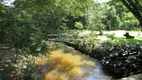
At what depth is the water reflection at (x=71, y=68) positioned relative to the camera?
42.2 feet

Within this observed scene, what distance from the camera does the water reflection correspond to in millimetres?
12875

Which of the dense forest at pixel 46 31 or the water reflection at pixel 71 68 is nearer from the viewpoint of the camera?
the dense forest at pixel 46 31

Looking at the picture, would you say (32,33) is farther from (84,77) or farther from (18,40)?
(84,77)

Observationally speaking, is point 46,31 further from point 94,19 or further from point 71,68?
point 94,19

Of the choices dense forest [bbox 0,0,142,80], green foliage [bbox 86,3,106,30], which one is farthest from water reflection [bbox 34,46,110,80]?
green foliage [bbox 86,3,106,30]

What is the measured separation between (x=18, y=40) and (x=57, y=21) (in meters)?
10.6

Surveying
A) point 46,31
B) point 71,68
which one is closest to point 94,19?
point 71,68

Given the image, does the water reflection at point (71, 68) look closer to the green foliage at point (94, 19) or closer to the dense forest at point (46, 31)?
the dense forest at point (46, 31)

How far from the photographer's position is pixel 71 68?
14.6 m

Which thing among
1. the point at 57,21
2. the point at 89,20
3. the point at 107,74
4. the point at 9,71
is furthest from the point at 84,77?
the point at 89,20

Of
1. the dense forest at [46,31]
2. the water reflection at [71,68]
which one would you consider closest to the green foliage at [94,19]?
the dense forest at [46,31]

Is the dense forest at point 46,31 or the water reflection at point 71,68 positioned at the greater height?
the dense forest at point 46,31

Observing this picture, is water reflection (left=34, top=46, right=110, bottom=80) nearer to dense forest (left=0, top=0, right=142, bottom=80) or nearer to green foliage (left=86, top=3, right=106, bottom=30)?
dense forest (left=0, top=0, right=142, bottom=80)

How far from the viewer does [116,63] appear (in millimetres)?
13898
